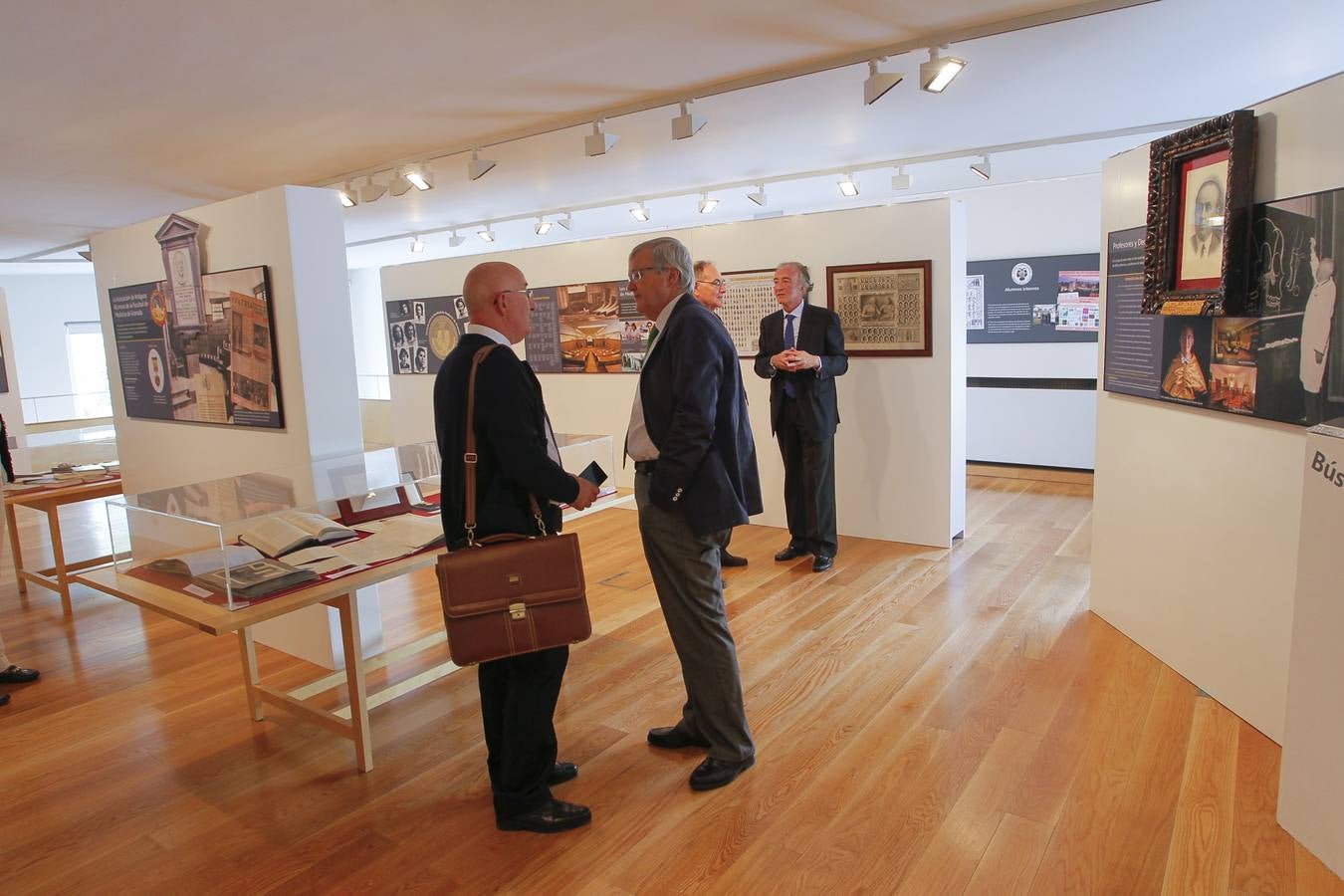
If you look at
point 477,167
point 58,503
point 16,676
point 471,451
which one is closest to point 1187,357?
point 471,451

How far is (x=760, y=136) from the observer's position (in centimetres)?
593

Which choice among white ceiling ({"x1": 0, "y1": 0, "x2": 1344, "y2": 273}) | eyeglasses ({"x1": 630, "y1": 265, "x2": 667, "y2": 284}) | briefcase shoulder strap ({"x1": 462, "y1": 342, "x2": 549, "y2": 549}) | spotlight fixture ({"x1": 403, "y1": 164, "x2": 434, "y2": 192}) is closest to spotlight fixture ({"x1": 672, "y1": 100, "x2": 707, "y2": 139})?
white ceiling ({"x1": 0, "y1": 0, "x2": 1344, "y2": 273})

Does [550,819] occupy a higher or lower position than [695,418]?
lower

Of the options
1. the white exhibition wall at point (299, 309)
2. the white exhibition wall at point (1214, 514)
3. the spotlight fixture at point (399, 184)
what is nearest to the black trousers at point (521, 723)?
the white exhibition wall at point (299, 309)

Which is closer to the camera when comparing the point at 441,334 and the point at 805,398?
the point at 805,398

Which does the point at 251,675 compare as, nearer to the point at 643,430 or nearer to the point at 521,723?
the point at 521,723

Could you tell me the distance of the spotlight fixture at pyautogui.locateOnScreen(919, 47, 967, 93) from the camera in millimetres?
3902

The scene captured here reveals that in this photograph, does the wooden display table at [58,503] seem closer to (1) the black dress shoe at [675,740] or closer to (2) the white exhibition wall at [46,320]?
(1) the black dress shoe at [675,740]

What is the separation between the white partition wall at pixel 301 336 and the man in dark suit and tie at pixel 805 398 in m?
2.44

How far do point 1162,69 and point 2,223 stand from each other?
10.0m

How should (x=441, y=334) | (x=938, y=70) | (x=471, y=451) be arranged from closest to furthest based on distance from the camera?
(x=471, y=451)
(x=938, y=70)
(x=441, y=334)

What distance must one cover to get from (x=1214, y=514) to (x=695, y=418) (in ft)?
7.19

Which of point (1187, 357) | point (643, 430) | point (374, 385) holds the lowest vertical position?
point (374, 385)

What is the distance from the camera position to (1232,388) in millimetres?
3025
